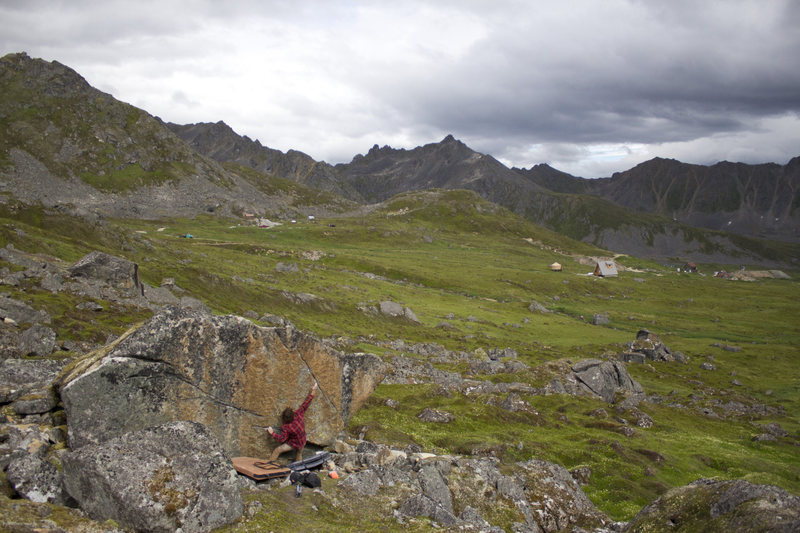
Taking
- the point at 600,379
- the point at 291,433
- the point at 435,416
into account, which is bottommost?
the point at 600,379

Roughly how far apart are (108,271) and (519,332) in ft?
249

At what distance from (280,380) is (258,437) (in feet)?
8.03

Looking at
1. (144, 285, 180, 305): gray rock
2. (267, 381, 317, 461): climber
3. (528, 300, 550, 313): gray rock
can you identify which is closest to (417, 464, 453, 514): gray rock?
(267, 381, 317, 461): climber

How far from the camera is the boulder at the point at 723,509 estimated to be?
13055 millimetres

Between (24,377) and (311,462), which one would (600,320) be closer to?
(311,462)

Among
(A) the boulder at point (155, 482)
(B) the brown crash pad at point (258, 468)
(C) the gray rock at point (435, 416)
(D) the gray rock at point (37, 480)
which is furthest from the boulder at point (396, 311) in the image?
(D) the gray rock at point (37, 480)

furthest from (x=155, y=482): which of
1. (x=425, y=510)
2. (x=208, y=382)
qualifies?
(x=425, y=510)

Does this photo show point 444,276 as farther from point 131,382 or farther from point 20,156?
point 20,156

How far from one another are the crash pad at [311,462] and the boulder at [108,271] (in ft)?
125

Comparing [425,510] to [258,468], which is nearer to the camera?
[258,468]

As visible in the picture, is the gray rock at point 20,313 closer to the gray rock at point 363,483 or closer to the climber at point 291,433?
the climber at point 291,433

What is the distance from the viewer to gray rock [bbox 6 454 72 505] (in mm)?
12188

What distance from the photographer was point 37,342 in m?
27.4

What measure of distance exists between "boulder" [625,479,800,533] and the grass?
9.93 metres
